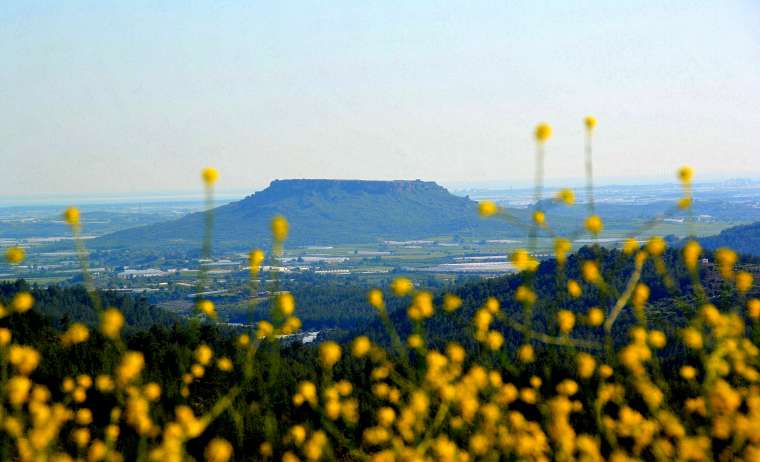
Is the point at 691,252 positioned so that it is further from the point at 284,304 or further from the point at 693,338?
the point at 284,304

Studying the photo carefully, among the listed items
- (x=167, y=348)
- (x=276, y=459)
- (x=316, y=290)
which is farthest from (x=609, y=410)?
(x=316, y=290)

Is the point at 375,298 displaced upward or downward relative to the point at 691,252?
downward

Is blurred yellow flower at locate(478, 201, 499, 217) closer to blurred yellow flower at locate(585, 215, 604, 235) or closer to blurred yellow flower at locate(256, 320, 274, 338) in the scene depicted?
blurred yellow flower at locate(585, 215, 604, 235)

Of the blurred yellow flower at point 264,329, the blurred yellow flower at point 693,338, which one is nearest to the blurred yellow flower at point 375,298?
the blurred yellow flower at point 264,329

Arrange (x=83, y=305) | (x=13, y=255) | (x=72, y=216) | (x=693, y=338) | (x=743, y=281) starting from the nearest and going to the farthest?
(x=693, y=338) → (x=13, y=255) → (x=72, y=216) → (x=743, y=281) → (x=83, y=305)

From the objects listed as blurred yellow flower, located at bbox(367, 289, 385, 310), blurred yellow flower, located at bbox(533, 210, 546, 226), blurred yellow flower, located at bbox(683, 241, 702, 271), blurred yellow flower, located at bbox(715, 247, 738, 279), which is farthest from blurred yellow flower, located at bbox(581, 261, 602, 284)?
blurred yellow flower, located at bbox(367, 289, 385, 310)

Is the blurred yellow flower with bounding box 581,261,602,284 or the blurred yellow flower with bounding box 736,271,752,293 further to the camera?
the blurred yellow flower with bounding box 736,271,752,293

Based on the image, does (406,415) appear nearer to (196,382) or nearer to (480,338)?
(480,338)

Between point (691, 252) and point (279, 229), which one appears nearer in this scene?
point (691, 252)

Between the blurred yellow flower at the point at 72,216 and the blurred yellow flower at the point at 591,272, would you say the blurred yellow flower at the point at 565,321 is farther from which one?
the blurred yellow flower at the point at 72,216

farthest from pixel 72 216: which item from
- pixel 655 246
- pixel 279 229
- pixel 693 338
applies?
pixel 693 338

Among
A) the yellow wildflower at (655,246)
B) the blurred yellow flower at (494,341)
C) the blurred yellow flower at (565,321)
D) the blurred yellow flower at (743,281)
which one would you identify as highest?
the yellow wildflower at (655,246)
